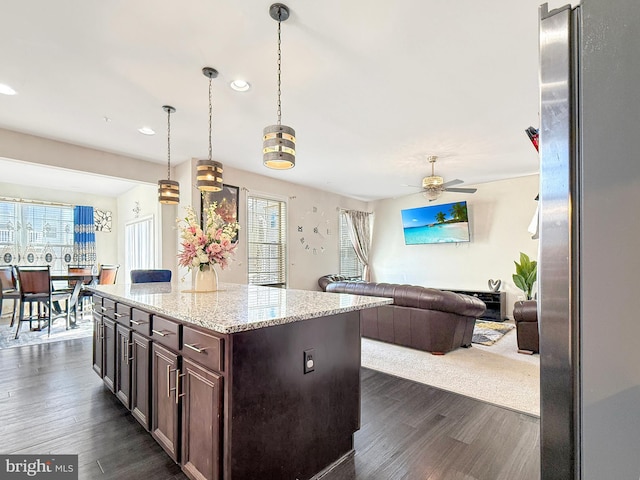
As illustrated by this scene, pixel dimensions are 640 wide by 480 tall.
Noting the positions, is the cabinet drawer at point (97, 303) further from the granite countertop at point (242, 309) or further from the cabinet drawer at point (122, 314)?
the granite countertop at point (242, 309)

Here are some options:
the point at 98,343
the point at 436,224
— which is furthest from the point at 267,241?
the point at 436,224

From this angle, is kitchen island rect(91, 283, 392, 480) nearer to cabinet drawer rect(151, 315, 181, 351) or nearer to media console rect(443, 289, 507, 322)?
cabinet drawer rect(151, 315, 181, 351)

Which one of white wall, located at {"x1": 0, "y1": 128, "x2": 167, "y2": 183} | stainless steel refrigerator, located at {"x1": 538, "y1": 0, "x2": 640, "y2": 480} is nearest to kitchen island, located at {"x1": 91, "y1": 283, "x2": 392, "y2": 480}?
stainless steel refrigerator, located at {"x1": 538, "y1": 0, "x2": 640, "y2": 480}

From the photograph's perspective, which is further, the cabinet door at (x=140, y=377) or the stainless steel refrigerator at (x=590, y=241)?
the cabinet door at (x=140, y=377)

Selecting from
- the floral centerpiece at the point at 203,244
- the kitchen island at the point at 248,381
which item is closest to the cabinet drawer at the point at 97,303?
the kitchen island at the point at 248,381

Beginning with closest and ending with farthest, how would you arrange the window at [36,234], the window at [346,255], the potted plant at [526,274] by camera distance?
the potted plant at [526,274] < the window at [36,234] < the window at [346,255]

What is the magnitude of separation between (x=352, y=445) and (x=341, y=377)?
0.51 m

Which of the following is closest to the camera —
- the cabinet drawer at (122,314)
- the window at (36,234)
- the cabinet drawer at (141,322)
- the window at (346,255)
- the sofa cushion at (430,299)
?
the cabinet drawer at (141,322)

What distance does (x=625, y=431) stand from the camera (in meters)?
0.65

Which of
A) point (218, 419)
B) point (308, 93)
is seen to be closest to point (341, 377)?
point (218, 419)

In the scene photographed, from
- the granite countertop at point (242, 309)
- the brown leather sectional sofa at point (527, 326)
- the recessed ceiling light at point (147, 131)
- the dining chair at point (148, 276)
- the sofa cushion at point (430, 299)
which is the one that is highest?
the recessed ceiling light at point (147, 131)

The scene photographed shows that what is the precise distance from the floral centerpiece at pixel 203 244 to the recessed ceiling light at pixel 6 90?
2.18m

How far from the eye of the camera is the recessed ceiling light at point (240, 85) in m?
2.85

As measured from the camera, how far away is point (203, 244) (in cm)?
255
